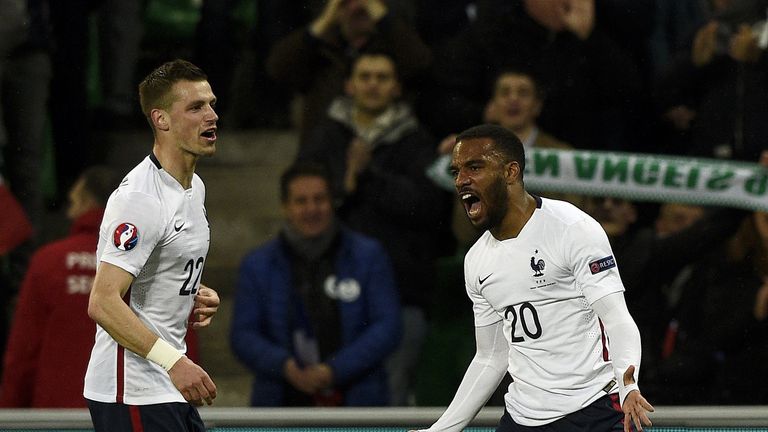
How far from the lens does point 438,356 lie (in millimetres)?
5984

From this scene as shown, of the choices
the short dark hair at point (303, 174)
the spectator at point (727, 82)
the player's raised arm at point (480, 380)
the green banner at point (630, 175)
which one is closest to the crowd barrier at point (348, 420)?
the player's raised arm at point (480, 380)

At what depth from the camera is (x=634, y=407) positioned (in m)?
3.50

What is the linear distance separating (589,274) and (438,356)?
2292 mm

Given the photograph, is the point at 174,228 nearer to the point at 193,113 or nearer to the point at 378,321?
the point at 193,113

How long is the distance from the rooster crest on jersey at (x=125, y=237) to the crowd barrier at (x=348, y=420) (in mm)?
1298

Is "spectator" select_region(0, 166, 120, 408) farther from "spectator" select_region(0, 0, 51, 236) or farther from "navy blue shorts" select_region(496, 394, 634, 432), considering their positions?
"navy blue shorts" select_region(496, 394, 634, 432)

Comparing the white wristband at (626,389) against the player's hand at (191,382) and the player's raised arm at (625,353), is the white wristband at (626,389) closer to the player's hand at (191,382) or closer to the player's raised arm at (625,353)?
the player's raised arm at (625,353)

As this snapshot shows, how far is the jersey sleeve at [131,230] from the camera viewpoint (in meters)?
3.56

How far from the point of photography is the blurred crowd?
5.77 meters

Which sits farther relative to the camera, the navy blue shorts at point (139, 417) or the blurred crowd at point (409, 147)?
the blurred crowd at point (409, 147)

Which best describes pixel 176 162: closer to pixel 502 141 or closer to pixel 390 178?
pixel 502 141

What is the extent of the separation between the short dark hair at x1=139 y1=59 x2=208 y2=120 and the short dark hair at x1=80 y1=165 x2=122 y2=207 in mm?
1891

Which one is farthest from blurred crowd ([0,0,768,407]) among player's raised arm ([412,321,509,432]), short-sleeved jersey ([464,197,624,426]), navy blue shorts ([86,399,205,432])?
navy blue shorts ([86,399,205,432])

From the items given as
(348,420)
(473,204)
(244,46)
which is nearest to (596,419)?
(473,204)
